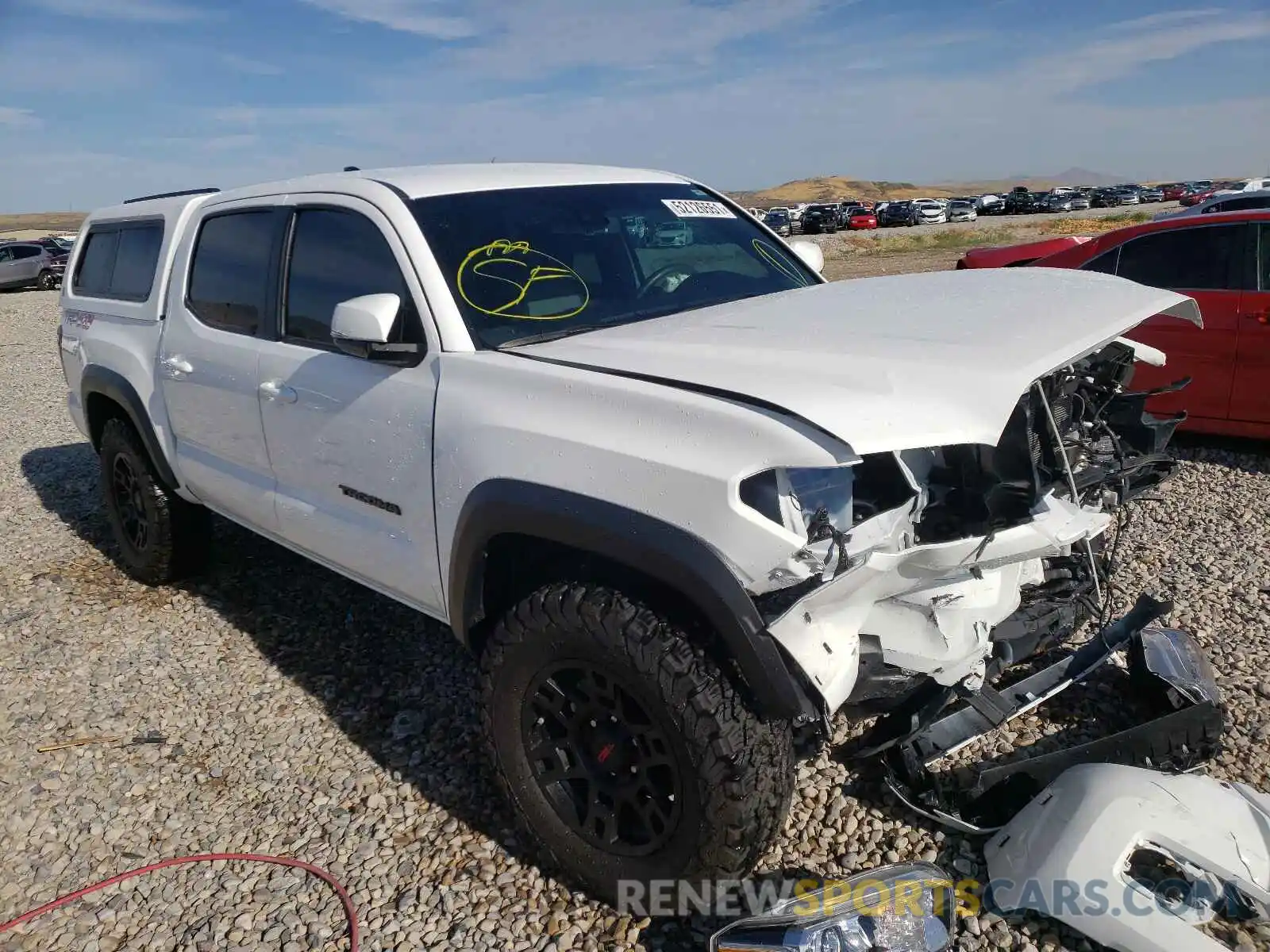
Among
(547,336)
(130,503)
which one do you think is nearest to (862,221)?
(130,503)

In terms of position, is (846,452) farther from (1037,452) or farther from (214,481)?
(214,481)

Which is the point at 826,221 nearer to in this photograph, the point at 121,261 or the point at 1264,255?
the point at 1264,255

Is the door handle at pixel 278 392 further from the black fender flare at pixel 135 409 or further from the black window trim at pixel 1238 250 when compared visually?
the black window trim at pixel 1238 250

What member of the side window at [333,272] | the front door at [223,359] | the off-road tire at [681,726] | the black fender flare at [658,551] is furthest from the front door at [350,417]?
the off-road tire at [681,726]

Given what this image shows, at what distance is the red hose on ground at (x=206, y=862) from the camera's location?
2678 mm

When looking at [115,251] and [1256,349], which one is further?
[1256,349]

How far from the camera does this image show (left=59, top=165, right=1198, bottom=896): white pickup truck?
2.12m

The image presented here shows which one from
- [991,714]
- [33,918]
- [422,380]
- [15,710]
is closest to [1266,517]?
[991,714]

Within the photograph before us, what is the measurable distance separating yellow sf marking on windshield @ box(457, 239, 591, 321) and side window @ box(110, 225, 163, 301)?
2265 millimetres

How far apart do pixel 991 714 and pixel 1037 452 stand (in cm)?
83

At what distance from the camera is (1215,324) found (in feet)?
19.2

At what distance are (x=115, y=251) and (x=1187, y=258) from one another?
6.60 m

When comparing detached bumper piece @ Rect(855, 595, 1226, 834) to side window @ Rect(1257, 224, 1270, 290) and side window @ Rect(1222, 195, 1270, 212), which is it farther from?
side window @ Rect(1222, 195, 1270, 212)

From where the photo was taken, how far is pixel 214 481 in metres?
4.03
